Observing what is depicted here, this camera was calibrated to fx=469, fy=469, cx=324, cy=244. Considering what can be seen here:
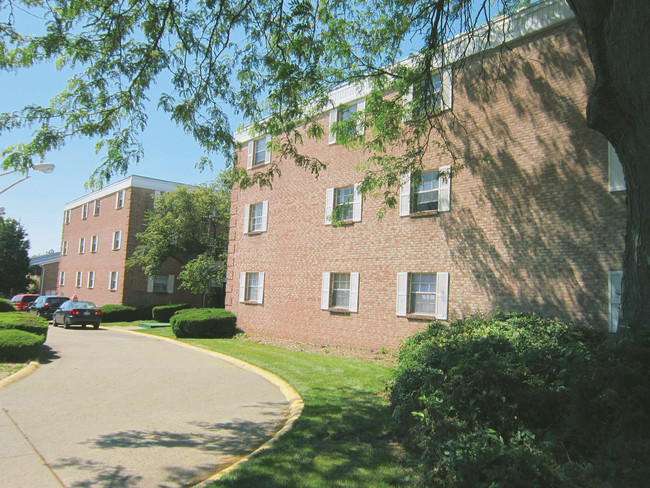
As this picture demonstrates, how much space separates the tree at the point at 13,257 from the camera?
4747cm

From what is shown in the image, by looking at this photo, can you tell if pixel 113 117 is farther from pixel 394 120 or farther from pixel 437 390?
pixel 437 390

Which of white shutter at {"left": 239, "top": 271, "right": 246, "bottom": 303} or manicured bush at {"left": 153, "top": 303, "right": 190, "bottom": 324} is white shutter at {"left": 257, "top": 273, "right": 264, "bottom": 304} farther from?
manicured bush at {"left": 153, "top": 303, "right": 190, "bottom": 324}

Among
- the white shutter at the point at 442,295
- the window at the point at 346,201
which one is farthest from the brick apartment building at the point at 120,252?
the white shutter at the point at 442,295

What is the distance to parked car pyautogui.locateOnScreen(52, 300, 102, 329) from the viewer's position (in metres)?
23.3

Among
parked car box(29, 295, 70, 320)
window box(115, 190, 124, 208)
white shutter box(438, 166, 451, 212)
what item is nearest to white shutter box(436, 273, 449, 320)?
white shutter box(438, 166, 451, 212)

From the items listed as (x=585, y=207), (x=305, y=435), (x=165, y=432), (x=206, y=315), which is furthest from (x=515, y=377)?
(x=206, y=315)

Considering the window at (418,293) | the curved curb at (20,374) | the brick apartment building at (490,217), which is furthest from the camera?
the window at (418,293)

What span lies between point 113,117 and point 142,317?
79.3ft

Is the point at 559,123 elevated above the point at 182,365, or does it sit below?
above

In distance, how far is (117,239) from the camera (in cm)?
3316

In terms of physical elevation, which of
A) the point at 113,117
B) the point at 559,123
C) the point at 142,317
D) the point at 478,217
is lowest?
the point at 142,317

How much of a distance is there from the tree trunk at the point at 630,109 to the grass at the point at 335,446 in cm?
318

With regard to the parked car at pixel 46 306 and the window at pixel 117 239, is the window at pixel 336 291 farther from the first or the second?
the window at pixel 117 239

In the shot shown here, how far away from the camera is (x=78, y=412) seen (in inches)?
266
